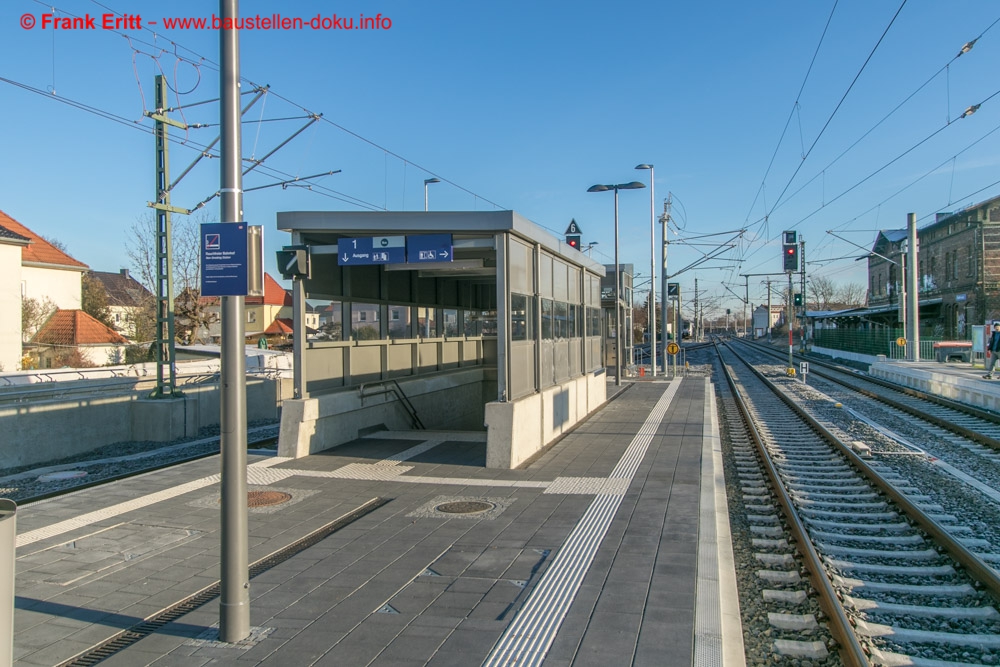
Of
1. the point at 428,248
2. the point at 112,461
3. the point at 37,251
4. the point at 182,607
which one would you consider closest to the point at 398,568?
the point at 182,607

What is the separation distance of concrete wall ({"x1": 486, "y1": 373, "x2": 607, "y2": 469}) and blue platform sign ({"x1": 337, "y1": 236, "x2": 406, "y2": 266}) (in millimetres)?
2651

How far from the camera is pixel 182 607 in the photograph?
16.3 feet

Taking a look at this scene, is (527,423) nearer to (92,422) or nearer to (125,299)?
(92,422)

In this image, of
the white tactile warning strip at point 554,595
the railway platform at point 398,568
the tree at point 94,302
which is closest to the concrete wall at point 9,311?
the tree at point 94,302

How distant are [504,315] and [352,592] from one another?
547cm

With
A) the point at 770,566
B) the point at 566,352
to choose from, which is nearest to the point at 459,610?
the point at 770,566

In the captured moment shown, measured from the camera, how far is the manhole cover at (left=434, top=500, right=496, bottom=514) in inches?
299

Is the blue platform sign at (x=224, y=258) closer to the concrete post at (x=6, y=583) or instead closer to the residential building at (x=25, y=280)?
the concrete post at (x=6, y=583)

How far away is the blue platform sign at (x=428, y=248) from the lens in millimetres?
10250

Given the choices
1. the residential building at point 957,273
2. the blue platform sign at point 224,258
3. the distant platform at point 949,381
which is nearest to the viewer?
the blue platform sign at point 224,258

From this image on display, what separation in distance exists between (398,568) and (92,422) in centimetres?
1018

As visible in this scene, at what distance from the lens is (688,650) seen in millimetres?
4133

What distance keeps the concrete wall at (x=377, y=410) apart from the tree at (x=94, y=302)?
32588 mm

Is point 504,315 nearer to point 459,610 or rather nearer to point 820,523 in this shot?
point 820,523
